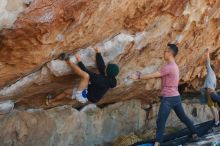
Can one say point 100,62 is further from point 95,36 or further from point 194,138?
point 194,138

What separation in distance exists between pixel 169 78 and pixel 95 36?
1452 millimetres

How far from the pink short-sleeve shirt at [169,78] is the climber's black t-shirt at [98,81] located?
86cm

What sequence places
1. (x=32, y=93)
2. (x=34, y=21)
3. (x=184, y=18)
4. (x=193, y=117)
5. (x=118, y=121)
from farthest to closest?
(x=193, y=117), (x=118, y=121), (x=184, y=18), (x=32, y=93), (x=34, y=21)

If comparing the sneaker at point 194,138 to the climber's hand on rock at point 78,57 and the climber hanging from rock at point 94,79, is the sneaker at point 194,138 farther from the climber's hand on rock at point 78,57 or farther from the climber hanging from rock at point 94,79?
the climber's hand on rock at point 78,57

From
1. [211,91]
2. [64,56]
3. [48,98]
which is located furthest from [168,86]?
[48,98]

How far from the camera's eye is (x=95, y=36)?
24.8 ft

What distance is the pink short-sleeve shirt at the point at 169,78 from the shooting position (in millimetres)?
7828

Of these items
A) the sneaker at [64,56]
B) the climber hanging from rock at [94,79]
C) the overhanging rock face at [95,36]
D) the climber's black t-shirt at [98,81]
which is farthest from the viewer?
the climber's black t-shirt at [98,81]

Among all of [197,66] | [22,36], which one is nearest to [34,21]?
[22,36]

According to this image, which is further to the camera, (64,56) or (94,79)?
(94,79)

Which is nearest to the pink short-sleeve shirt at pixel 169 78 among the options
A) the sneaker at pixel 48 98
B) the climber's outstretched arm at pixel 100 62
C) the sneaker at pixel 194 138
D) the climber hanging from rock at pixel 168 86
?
the climber hanging from rock at pixel 168 86

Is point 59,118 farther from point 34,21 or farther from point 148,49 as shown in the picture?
point 34,21

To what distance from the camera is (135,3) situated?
24.8 ft

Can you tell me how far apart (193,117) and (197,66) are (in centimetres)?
180
